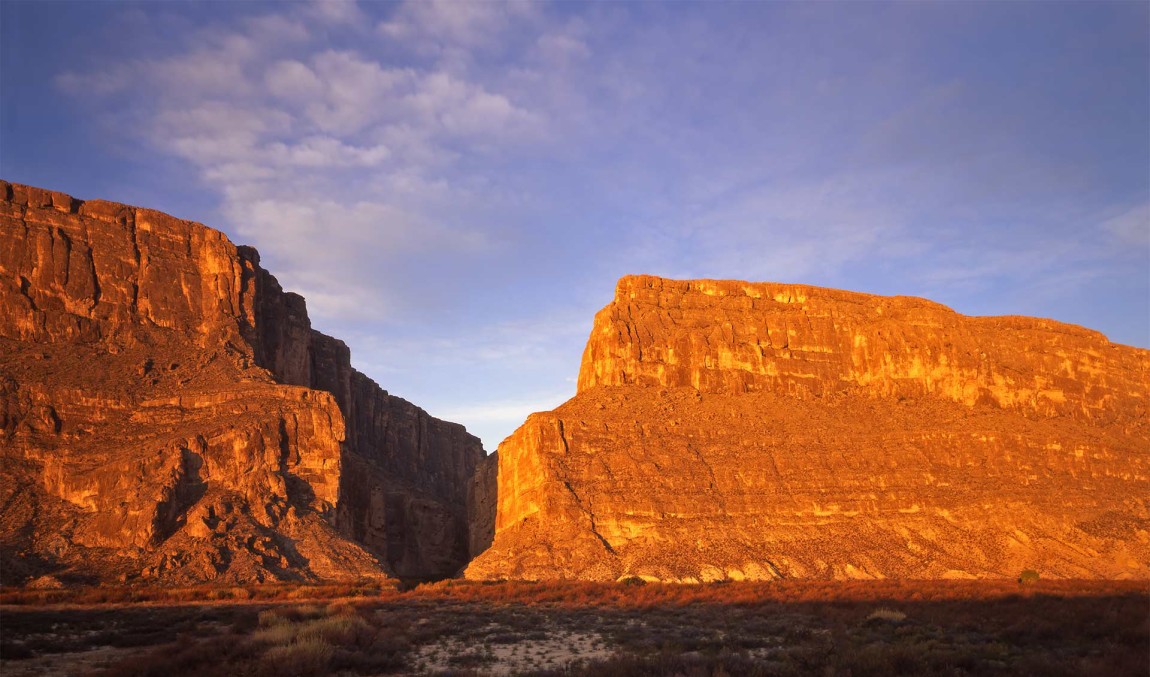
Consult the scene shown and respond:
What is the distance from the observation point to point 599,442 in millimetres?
73625

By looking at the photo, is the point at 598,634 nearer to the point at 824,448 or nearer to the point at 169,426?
the point at 169,426

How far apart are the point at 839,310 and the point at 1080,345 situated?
28.1 m

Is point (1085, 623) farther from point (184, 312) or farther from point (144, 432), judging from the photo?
point (184, 312)

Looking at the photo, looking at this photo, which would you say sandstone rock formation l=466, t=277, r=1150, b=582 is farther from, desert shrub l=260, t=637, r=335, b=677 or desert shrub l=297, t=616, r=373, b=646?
desert shrub l=260, t=637, r=335, b=677

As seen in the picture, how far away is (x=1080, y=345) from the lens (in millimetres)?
96375

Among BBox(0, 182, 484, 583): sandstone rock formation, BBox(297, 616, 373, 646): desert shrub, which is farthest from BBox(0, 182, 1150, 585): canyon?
BBox(297, 616, 373, 646): desert shrub

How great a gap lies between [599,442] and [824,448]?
20.7 metres

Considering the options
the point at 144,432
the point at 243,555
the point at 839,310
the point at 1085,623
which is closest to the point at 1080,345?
the point at 839,310

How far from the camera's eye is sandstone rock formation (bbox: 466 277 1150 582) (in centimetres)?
6525

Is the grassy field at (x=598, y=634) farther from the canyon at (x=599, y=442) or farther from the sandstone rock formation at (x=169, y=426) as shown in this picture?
the canyon at (x=599, y=442)

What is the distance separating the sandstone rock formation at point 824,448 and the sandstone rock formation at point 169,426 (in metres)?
13.4

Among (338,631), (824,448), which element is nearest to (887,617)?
(338,631)

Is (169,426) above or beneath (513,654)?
above

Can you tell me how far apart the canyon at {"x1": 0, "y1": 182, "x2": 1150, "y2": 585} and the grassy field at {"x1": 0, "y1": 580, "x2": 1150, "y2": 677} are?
20325 millimetres
